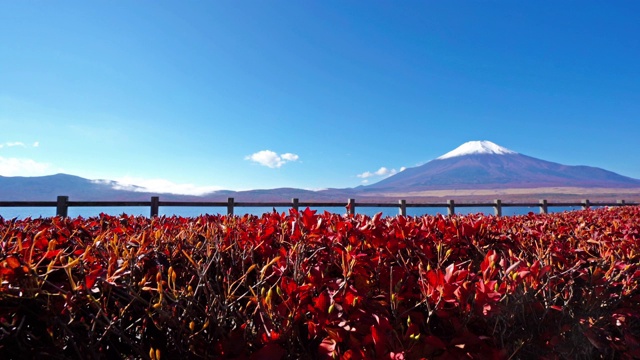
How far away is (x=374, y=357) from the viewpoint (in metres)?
1.23

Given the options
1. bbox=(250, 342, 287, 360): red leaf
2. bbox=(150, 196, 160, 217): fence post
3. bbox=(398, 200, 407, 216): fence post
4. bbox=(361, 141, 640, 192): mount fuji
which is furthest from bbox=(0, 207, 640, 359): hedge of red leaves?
bbox=(361, 141, 640, 192): mount fuji

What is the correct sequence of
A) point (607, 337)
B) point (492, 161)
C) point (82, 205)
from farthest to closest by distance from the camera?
point (492, 161) → point (82, 205) → point (607, 337)

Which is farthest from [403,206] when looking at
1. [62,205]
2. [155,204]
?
[62,205]

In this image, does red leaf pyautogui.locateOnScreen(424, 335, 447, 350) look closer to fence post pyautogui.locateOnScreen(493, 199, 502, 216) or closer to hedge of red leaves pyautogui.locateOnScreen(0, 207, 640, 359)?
hedge of red leaves pyautogui.locateOnScreen(0, 207, 640, 359)

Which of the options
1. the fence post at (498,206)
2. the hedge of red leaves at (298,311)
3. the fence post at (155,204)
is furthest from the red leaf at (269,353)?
the fence post at (498,206)

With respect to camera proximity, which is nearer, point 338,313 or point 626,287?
point 338,313

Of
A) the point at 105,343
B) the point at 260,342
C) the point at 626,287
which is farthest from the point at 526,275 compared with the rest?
the point at 105,343

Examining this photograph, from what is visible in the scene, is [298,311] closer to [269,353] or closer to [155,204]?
[269,353]

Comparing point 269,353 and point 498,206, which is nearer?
point 269,353

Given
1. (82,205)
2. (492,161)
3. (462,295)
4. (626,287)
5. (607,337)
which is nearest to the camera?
(462,295)

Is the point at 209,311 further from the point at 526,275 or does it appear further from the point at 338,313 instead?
the point at 526,275

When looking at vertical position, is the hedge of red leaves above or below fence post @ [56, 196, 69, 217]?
below

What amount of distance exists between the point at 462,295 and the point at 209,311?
913mm

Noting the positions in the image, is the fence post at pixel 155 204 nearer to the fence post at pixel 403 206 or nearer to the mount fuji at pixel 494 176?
the fence post at pixel 403 206
